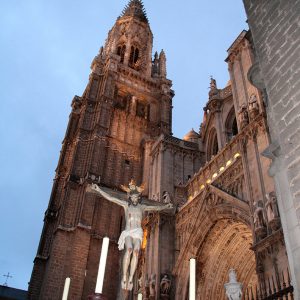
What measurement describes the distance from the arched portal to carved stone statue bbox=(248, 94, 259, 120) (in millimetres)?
5009

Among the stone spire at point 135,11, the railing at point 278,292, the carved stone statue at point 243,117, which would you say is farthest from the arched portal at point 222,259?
the stone spire at point 135,11

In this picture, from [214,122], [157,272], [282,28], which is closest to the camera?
[282,28]

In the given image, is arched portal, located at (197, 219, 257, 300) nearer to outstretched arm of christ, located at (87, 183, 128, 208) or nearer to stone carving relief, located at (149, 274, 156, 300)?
stone carving relief, located at (149, 274, 156, 300)

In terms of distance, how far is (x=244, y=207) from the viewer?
15438mm

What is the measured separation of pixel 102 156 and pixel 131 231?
24.8m

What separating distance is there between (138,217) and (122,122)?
92.3ft

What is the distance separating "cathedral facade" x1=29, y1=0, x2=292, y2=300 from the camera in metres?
15.5

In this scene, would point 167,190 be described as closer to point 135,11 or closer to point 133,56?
point 133,56

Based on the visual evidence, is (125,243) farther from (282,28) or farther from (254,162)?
(254,162)

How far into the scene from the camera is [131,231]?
302 inches

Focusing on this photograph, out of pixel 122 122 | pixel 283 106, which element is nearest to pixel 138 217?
pixel 283 106

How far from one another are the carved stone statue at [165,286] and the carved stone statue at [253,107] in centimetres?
820

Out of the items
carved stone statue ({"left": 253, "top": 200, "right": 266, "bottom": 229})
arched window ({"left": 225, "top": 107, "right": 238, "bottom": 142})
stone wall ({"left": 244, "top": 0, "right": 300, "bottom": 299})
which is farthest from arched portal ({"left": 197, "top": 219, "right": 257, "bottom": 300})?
stone wall ({"left": 244, "top": 0, "right": 300, "bottom": 299})

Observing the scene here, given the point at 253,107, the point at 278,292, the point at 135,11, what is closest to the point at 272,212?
the point at 253,107
